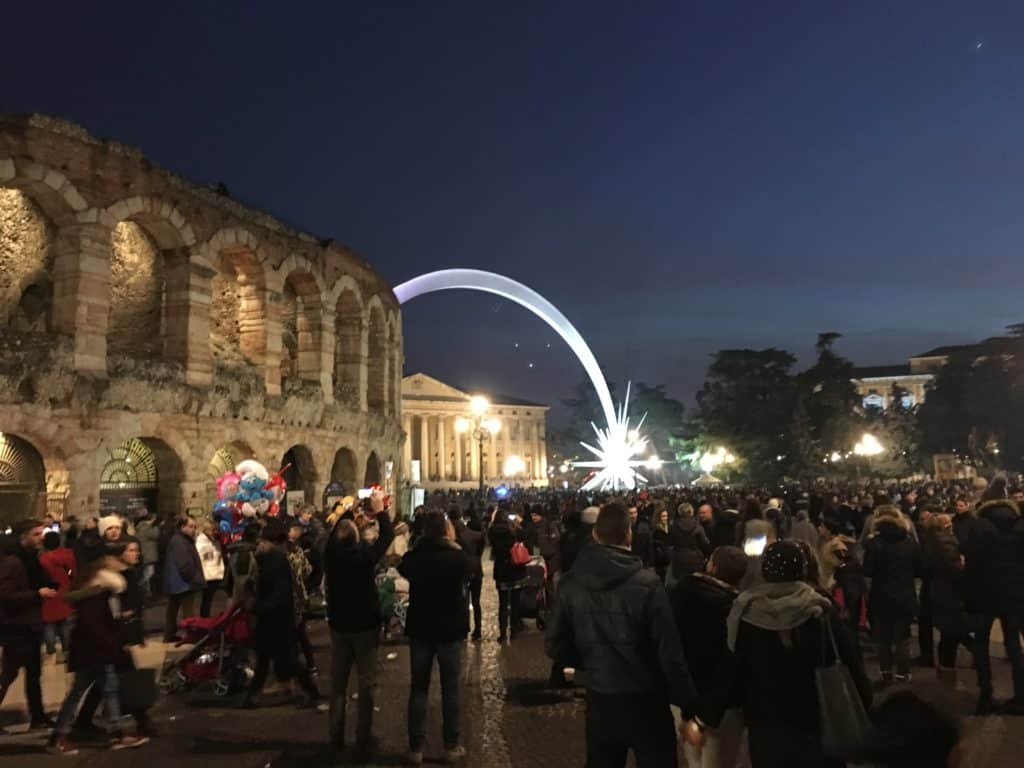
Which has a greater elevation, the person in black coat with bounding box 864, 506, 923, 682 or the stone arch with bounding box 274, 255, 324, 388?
the stone arch with bounding box 274, 255, 324, 388

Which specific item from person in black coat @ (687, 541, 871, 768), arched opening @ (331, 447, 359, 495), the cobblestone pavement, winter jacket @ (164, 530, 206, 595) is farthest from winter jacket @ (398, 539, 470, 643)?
arched opening @ (331, 447, 359, 495)

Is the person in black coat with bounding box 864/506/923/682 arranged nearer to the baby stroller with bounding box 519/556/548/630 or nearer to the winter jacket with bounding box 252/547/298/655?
the baby stroller with bounding box 519/556/548/630

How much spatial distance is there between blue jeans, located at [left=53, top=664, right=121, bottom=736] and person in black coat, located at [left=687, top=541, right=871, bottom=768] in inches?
194

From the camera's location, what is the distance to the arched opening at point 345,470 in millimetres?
25953

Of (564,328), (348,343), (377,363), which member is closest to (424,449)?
(564,328)

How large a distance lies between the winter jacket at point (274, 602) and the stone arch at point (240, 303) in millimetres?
14343

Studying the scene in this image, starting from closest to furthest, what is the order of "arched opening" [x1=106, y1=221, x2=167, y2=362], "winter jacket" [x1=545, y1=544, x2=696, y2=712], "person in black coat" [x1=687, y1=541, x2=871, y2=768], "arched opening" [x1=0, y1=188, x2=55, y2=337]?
"person in black coat" [x1=687, y1=541, x2=871, y2=768]
"winter jacket" [x1=545, y1=544, x2=696, y2=712]
"arched opening" [x1=0, y1=188, x2=55, y2=337]
"arched opening" [x1=106, y1=221, x2=167, y2=362]

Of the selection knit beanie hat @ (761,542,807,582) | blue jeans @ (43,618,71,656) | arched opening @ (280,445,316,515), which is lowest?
blue jeans @ (43,618,71,656)

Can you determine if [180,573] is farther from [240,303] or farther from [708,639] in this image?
[240,303]

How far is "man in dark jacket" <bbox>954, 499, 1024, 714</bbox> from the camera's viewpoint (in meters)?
6.57

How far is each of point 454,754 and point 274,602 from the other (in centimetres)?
226

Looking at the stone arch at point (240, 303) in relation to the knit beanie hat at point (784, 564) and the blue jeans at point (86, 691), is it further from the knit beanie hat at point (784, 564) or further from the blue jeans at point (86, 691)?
the knit beanie hat at point (784, 564)

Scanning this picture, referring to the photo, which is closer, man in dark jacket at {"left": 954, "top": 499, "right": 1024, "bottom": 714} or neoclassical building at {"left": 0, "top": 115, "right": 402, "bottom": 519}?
man in dark jacket at {"left": 954, "top": 499, "right": 1024, "bottom": 714}

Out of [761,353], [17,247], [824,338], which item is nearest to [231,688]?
[17,247]
